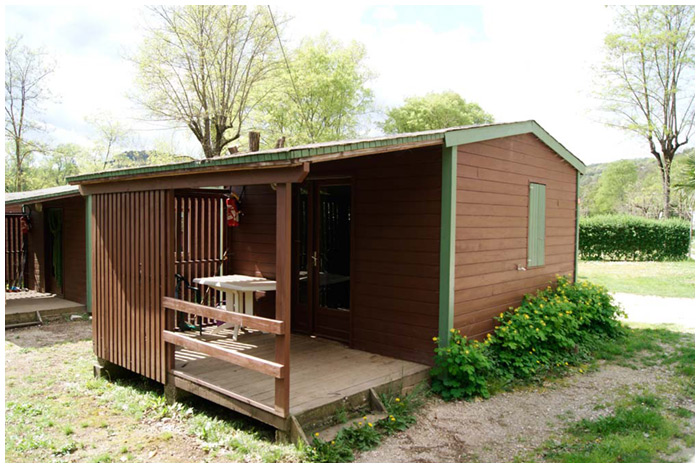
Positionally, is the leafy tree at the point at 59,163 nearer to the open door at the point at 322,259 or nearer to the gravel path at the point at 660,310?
the open door at the point at 322,259

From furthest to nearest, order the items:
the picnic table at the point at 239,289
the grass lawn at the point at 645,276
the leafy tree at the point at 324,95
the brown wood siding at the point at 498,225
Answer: the leafy tree at the point at 324,95, the grass lawn at the point at 645,276, the picnic table at the point at 239,289, the brown wood siding at the point at 498,225

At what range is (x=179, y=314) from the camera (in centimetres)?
677

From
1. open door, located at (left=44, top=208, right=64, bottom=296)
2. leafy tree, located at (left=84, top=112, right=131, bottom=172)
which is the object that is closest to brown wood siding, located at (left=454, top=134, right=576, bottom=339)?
open door, located at (left=44, top=208, right=64, bottom=296)

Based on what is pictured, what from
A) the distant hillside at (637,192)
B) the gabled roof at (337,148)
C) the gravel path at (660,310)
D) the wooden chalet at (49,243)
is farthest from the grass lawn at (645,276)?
the wooden chalet at (49,243)

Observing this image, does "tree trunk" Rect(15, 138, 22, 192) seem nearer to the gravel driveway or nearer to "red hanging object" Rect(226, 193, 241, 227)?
"red hanging object" Rect(226, 193, 241, 227)

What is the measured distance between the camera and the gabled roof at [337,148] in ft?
11.7

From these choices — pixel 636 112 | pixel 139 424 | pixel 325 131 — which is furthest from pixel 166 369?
pixel 636 112

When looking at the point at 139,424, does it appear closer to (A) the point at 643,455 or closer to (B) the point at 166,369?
(B) the point at 166,369

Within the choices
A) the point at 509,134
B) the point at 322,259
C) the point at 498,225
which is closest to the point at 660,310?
the point at 498,225

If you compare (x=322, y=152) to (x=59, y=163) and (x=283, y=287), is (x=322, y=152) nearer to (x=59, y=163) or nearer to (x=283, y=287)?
(x=283, y=287)

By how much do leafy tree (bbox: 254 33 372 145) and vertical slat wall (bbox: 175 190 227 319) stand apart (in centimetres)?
1777

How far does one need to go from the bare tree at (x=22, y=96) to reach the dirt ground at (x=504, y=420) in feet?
82.0

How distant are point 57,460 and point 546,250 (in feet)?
20.2

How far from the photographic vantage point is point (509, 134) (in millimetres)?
5934
